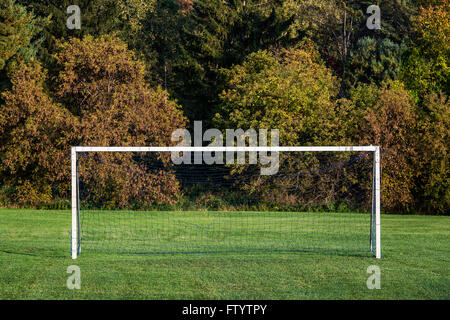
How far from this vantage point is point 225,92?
94.0 ft

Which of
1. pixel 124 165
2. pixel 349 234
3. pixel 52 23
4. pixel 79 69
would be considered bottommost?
pixel 349 234

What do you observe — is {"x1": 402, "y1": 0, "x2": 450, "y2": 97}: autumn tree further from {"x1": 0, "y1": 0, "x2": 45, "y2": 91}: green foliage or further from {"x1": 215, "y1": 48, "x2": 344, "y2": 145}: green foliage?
{"x1": 0, "y1": 0, "x2": 45, "y2": 91}: green foliage

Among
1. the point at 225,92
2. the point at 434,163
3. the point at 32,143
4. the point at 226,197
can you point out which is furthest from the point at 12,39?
the point at 434,163

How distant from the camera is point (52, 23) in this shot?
3191 centimetres

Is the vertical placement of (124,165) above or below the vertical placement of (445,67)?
below

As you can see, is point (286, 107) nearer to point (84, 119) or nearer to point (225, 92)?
point (225, 92)

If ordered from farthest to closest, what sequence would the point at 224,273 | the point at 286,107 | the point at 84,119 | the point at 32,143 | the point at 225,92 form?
1. the point at 225,92
2. the point at 286,107
3. the point at 84,119
4. the point at 32,143
5. the point at 224,273

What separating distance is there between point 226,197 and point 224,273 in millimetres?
14013

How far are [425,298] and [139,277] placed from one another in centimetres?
443

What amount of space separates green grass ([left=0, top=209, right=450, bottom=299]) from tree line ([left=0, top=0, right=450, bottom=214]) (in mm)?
11405

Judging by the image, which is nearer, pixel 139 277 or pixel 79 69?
pixel 139 277

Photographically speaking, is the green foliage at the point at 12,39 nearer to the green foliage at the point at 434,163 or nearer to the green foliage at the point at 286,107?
the green foliage at the point at 286,107
